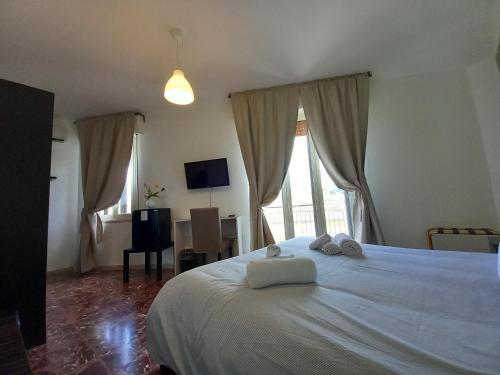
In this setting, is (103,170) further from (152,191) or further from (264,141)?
(264,141)

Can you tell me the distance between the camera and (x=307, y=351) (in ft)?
1.77

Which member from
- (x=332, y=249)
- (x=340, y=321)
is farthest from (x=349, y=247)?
(x=340, y=321)

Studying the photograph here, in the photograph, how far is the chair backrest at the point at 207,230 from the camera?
2.67 m

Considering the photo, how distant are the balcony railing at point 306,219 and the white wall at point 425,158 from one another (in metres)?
0.47

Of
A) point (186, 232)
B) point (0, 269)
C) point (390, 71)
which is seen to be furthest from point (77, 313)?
point (390, 71)

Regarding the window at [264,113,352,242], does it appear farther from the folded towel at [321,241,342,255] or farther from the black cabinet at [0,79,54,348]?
the black cabinet at [0,79,54,348]

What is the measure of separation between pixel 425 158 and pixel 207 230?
2824 millimetres

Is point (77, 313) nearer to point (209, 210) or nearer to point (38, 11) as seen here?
point (209, 210)

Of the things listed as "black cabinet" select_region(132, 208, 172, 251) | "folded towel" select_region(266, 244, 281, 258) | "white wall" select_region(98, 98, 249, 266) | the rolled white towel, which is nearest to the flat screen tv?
"white wall" select_region(98, 98, 249, 266)

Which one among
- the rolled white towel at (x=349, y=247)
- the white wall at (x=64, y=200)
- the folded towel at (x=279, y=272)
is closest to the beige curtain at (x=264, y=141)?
the rolled white towel at (x=349, y=247)

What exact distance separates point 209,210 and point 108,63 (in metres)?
2.00

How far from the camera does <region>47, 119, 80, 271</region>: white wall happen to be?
3.40 meters

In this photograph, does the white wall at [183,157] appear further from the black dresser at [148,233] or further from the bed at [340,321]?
the bed at [340,321]

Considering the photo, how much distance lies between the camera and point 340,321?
0.62m
